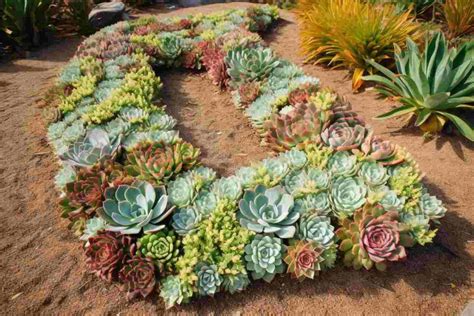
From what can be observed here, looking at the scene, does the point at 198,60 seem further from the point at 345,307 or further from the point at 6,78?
the point at 345,307

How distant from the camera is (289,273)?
2494 millimetres

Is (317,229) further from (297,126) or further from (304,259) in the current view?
(297,126)

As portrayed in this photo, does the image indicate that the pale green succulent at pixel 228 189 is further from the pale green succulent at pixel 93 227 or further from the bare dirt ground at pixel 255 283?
the pale green succulent at pixel 93 227

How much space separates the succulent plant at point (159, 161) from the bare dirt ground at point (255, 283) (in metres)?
0.42

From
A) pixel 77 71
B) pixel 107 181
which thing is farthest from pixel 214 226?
pixel 77 71

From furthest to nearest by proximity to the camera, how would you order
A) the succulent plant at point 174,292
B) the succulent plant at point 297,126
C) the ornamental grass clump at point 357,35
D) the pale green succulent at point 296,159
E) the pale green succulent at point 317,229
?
the ornamental grass clump at point 357,35, the succulent plant at point 297,126, the pale green succulent at point 296,159, the pale green succulent at point 317,229, the succulent plant at point 174,292

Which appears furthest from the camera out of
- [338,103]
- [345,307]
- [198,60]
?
[198,60]

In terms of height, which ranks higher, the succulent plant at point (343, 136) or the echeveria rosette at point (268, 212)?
the succulent plant at point (343, 136)

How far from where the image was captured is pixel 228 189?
2.66m

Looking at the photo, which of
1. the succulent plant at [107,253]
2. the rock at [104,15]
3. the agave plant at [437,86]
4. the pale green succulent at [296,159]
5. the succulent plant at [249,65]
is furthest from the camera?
the rock at [104,15]

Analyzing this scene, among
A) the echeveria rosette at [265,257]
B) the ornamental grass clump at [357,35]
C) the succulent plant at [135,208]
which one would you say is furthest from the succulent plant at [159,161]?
the ornamental grass clump at [357,35]

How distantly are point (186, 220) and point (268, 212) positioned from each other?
53 centimetres

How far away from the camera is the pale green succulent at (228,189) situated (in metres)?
2.63

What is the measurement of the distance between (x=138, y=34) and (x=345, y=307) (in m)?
4.43
